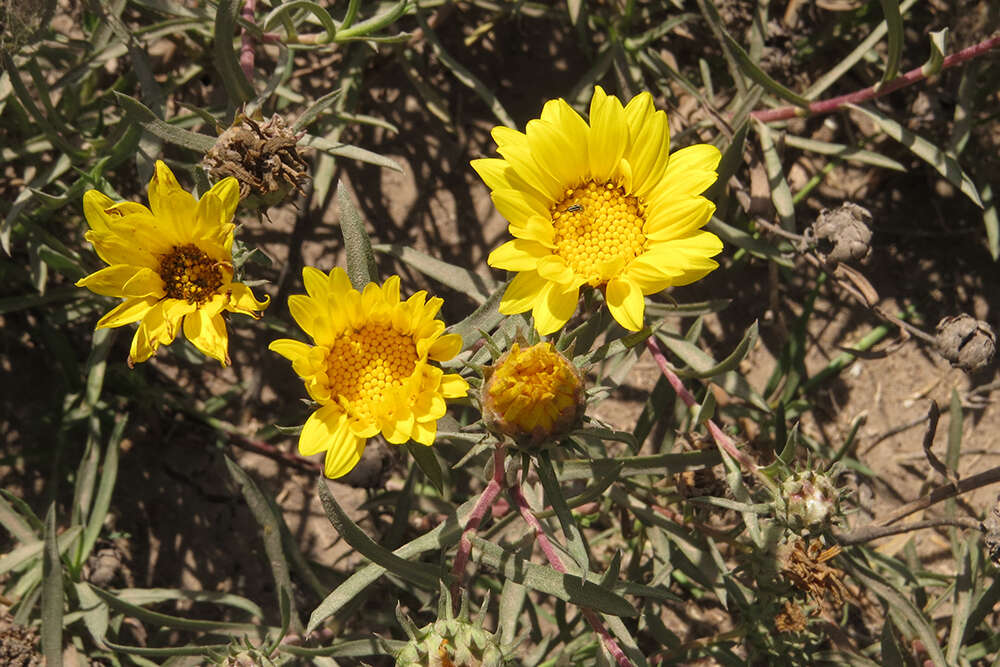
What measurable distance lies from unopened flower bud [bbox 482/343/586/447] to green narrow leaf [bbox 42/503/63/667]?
62.4 inches

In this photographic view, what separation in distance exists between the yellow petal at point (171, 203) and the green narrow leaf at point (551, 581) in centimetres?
118

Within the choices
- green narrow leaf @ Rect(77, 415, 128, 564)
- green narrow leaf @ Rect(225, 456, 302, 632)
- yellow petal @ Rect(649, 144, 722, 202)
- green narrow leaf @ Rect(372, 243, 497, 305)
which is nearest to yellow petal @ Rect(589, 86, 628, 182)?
yellow petal @ Rect(649, 144, 722, 202)

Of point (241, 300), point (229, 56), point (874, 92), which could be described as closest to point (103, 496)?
point (241, 300)

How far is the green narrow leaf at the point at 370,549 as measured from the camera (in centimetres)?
238

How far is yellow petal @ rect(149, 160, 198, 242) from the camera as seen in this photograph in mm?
2361

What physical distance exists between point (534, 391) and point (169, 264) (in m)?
1.12

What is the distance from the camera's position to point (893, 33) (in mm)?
2916

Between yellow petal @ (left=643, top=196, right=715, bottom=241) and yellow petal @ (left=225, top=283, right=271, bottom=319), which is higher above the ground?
yellow petal @ (left=643, top=196, right=715, bottom=241)

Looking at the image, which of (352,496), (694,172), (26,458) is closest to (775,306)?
(694,172)

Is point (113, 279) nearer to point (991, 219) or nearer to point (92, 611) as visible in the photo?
point (92, 611)

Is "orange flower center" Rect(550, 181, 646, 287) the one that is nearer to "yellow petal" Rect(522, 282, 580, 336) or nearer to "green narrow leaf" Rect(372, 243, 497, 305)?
"yellow petal" Rect(522, 282, 580, 336)

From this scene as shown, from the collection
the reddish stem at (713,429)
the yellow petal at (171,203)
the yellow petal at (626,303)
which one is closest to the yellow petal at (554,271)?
the yellow petal at (626,303)

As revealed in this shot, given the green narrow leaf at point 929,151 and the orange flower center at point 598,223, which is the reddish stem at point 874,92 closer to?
the green narrow leaf at point 929,151

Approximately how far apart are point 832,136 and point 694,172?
6.32ft
